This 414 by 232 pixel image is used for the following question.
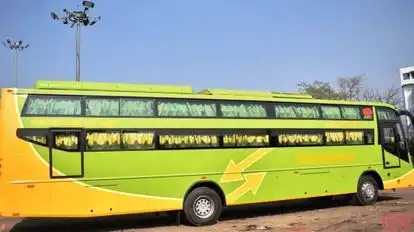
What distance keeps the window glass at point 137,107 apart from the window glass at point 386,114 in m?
8.10

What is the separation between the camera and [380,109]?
1582 cm

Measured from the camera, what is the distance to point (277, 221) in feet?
40.8

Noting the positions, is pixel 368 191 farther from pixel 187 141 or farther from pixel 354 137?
pixel 187 141

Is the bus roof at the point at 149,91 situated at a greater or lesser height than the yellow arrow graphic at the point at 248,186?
greater

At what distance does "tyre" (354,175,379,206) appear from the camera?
15117 millimetres

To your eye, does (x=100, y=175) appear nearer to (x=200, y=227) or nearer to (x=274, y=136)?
(x=200, y=227)

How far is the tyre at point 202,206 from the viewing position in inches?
459

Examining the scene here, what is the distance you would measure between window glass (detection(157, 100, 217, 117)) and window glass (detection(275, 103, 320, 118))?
6.95 feet

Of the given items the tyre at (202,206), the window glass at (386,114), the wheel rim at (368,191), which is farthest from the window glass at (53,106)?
the window glass at (386,114)

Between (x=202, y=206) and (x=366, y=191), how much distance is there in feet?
20.1

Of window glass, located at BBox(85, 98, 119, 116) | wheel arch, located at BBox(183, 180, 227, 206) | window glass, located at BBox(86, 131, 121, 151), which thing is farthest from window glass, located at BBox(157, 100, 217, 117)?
wheel arch, located at BBox(183, 180, 227, 206)

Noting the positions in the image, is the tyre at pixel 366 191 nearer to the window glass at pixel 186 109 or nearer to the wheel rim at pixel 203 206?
the wheel rim at pixel 203 206

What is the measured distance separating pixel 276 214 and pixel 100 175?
5.58 metres

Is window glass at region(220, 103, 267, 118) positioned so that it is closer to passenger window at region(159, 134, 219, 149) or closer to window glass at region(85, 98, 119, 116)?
passenger window at region(159, 134, 219, 149)
